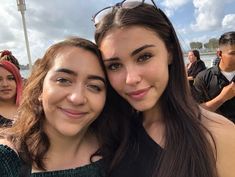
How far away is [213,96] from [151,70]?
233 centimetres

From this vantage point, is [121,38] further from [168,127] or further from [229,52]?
[229,52]

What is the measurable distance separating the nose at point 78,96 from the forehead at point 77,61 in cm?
11

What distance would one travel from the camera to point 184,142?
1.82 metres

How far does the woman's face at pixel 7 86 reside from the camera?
13.9ft

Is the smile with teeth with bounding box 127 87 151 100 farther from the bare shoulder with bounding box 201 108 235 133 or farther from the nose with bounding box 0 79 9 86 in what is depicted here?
the nose with bounding box 0 79 9 86

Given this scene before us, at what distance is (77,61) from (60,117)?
12.6 inches

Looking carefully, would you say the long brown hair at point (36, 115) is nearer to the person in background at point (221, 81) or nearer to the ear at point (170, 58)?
the ear at point (170, 58)

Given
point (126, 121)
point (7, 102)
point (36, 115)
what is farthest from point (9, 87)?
point (126, 121)

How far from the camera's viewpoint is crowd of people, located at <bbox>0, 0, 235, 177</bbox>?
5.76ft

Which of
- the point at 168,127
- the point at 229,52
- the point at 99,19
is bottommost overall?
the point at 168,127

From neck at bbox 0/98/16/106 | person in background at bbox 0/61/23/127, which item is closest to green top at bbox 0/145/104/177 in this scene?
person in background at bbox 0/61/23/127

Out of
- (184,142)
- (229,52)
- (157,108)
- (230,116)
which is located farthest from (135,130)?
(229,52)

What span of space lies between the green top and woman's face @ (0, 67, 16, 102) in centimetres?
258

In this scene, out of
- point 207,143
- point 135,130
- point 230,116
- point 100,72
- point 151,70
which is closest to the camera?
point 207,143
